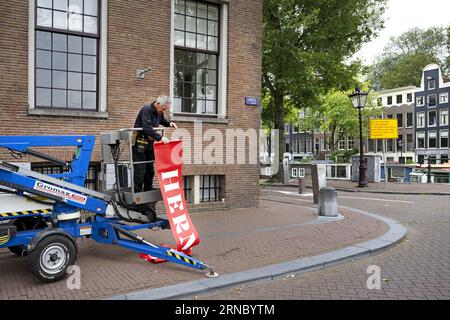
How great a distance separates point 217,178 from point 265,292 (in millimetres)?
6498

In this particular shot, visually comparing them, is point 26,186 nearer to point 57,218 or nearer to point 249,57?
point 57,218

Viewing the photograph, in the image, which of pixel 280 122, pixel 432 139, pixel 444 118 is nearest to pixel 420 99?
pixel 444 118

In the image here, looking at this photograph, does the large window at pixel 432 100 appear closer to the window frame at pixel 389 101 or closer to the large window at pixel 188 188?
the window frame at pixel 389 101

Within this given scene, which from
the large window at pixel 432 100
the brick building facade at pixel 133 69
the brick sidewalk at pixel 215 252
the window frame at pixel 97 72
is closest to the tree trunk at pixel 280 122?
the brick building facade at pixel 133 69

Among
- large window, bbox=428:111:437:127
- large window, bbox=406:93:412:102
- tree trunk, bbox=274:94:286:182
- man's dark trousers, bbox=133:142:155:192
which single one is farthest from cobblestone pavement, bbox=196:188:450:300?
large window, bbox=406:93:412:102

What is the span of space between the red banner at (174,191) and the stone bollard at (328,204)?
5.13m

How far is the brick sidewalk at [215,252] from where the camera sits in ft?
16.0

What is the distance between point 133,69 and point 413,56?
62.0 meters

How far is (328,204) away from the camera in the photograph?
398 inches

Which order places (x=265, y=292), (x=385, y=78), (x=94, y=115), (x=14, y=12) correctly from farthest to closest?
(x=385, y=78) → (x=94, y=115) → (x=14, y=12) → (x=265, y=292)
